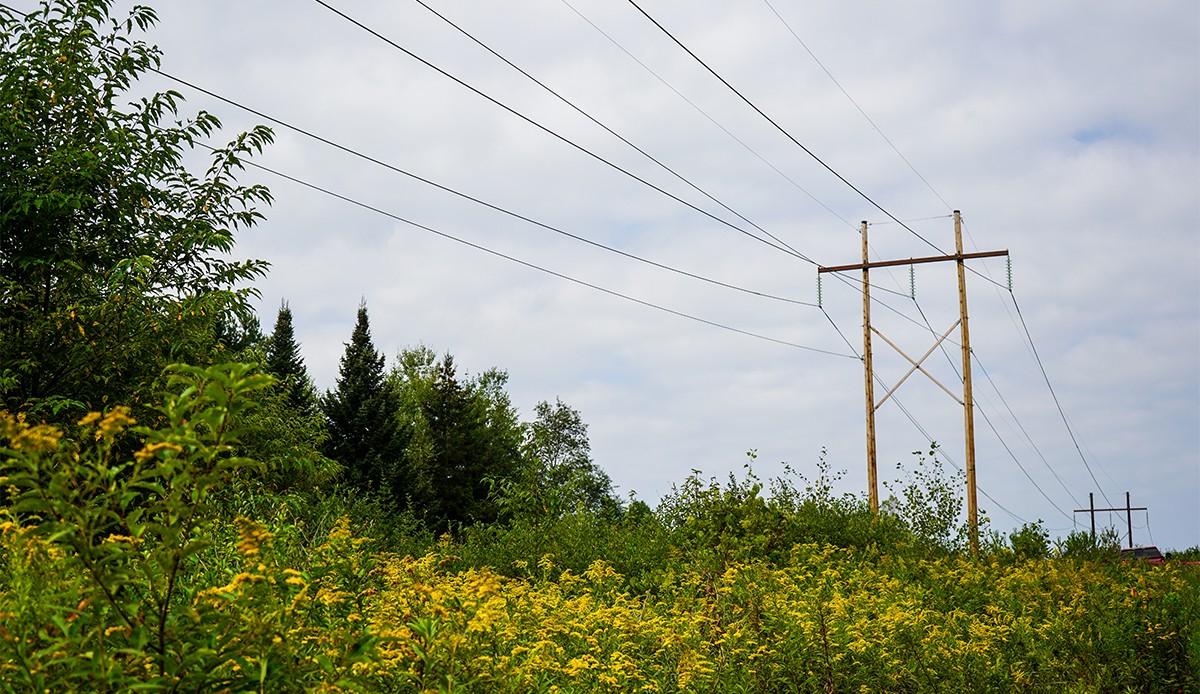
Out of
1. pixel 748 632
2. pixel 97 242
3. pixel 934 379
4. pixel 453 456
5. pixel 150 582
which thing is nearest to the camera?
pixel 150 582

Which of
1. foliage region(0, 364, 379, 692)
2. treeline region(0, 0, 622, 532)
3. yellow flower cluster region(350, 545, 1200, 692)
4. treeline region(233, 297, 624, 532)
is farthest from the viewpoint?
treeline region(233, 297, 624, 532)

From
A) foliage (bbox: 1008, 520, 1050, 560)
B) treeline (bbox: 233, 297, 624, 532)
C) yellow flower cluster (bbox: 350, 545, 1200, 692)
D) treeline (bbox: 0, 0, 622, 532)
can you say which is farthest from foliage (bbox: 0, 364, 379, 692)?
treeline (bbox: 233, 297, 624, 532)

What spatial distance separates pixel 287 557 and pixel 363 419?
2791 cm

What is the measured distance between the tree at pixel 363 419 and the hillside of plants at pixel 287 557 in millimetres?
17847

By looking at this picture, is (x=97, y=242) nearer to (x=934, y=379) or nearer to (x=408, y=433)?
(x=934, y=379)

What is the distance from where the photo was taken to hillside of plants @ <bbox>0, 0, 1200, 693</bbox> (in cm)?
204

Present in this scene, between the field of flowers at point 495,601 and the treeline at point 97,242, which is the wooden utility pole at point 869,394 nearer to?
the field of flowers at point 495,601

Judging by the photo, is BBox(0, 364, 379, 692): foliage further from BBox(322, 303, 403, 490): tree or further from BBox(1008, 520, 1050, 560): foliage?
BBox(322, 303, 403, 490): tree

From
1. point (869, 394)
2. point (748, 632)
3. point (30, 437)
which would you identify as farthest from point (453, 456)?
point (30, 437)

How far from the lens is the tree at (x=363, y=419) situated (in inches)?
1229

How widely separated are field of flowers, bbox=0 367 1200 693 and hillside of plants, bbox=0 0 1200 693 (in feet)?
0.06

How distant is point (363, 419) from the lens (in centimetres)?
3136

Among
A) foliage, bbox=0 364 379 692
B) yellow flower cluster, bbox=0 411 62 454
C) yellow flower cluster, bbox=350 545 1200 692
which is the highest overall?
yellow flower cluster, bbox=0 411 62 454

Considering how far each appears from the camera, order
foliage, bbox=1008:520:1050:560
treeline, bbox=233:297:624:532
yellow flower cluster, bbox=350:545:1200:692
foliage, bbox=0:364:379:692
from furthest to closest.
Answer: treeline, bbox=233:297:624:532 → foliage, bbox=1008:520:1050:560 → yellow flower cluster, bbox=350:545:1200:692 → foliage, bbox=0:364:379:692
